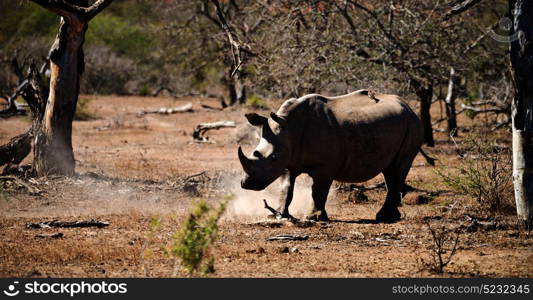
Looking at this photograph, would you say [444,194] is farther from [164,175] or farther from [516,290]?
[516,290]

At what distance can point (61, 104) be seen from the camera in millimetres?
12797

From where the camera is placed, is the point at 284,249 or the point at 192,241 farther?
the point at 284,249

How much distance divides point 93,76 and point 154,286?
87.8 ft

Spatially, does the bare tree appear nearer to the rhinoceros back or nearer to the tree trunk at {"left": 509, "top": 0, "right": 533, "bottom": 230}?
the rhinoceros back

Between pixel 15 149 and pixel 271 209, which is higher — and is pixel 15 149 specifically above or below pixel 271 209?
above

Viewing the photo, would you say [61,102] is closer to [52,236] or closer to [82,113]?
[52,236]

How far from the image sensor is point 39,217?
10695mm

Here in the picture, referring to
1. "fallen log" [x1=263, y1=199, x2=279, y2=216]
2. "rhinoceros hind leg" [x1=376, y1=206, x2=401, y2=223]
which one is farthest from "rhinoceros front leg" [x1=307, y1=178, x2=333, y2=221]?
"rhinoceros hind leg" [x1=376, y1=206, x2=401, y2=223]

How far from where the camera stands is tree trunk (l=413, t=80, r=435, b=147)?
55.4 ft

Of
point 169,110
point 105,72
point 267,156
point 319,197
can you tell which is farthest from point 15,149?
point 105,72

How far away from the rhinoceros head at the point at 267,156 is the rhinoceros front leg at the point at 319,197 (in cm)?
54

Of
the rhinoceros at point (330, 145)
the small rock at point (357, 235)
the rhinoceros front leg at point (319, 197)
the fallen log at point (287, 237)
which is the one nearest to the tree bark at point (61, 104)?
the rhinoceros at point (330, 145)

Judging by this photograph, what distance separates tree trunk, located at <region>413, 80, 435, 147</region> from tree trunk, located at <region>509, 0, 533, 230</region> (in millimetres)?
6762

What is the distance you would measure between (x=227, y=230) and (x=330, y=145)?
174cm
